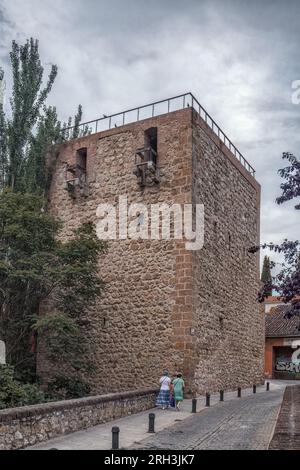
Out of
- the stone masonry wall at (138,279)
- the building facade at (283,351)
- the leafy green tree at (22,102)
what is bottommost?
the building facade at (283,351)

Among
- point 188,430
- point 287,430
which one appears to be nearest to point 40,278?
point 188,430

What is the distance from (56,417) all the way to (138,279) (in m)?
8.45

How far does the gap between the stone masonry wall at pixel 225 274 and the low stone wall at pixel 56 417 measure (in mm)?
4686

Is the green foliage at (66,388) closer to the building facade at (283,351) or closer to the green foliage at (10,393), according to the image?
the green foliage at (10,393)

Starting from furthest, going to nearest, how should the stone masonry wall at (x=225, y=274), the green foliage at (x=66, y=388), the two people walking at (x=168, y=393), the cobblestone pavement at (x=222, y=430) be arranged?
the stone masonry wall at (x=225, y=274), the green foliage at (x=66, y=388), the two people walking at (x=168, y=393), the cobblestone pavement at (x=222, y=430)

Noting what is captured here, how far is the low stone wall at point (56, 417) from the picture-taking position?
348 inches

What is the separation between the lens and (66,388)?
17.5m

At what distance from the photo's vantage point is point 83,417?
36.9 feet

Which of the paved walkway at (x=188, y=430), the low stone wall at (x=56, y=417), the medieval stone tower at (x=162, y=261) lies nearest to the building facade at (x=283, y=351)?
the medieval stone tower at (x=162, y=261)

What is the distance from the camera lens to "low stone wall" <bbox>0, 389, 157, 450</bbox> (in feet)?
29.0

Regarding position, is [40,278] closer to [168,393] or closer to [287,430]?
[168,393]

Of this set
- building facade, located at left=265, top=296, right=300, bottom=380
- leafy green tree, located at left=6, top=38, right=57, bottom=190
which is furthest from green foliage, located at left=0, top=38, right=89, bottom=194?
building facade, located at left=265, top=296, right=300, bottom=380

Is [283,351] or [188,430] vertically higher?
[188,430]

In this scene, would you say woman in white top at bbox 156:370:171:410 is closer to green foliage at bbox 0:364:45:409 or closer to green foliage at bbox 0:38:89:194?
green foliage at bbox 0:364:45:409
